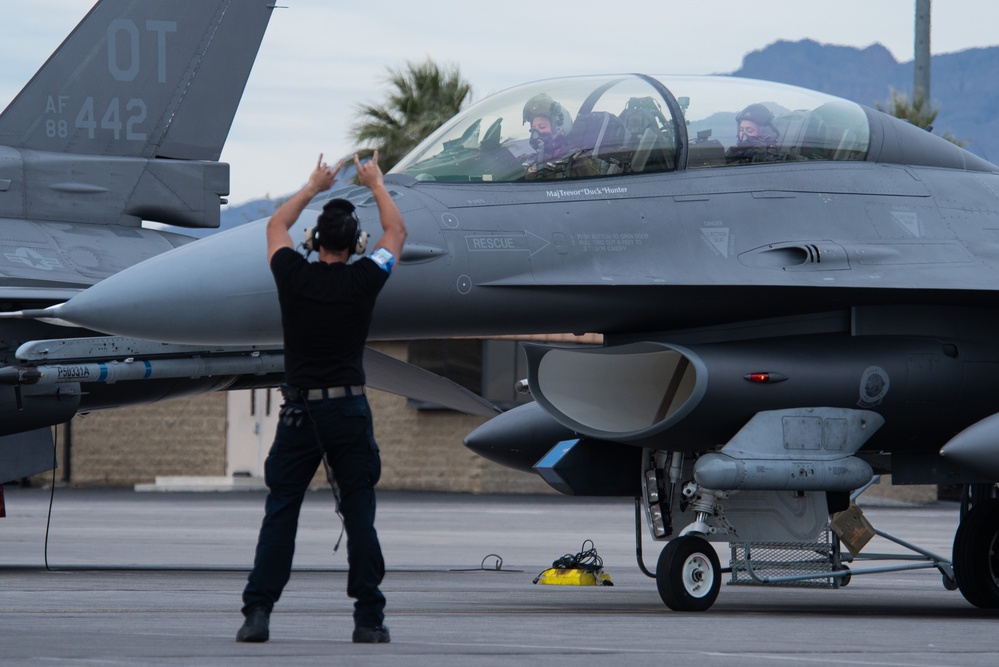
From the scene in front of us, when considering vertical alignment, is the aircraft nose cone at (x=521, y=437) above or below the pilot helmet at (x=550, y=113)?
below

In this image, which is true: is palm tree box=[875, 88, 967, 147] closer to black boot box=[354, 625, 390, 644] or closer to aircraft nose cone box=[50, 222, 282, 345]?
aircraft nose cone box=[50, 222, 282, 345]

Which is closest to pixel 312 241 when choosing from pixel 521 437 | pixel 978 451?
pixel 978 451

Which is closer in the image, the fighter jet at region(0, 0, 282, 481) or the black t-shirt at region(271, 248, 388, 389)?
the black t-shirt at region(271, 248, 388, 389)

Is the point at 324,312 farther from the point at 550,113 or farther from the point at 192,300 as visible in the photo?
the point at 550,113

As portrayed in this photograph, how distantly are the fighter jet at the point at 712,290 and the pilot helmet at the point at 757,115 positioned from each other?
0.01 meters

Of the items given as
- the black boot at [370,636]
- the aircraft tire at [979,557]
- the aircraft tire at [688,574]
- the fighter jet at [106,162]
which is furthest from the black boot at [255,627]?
the fighter jet at [106,162]

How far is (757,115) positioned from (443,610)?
11.6 feet

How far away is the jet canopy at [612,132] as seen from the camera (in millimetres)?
8836

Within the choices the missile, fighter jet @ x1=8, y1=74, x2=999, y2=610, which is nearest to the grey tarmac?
the missile

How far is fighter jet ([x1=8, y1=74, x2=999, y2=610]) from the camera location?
8539 mm

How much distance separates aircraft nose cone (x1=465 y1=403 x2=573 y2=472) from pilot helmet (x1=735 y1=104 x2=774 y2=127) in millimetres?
2525

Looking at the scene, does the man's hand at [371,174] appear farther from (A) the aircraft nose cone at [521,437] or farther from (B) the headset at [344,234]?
(A) the aircraft nose cone at [521,437]

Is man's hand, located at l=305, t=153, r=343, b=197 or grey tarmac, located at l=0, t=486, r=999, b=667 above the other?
man's hand, located at l=305, t=153, r=343, b=197

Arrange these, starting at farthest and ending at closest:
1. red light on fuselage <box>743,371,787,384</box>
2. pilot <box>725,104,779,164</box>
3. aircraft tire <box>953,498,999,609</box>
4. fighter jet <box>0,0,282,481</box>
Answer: fighter jet <box>0,0,282,481</box>
aircraft tire <box>953,498,999,609</box>
pilot <box>725,104,779,164</box>
red light on fuselage <box>743,371,787,384</box>
